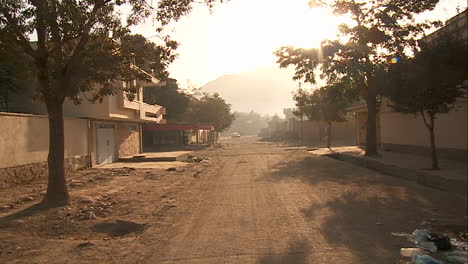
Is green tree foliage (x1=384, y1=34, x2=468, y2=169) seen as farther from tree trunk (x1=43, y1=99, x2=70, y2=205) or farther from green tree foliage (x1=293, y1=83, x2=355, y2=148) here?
tree trunk (x1=43, y1=99, x2=70, y2=205)

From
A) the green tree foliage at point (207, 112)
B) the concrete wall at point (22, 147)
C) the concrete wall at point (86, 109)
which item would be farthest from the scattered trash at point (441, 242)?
the green tree foliage at point (207, 112)

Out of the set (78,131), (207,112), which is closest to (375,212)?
(78,131)

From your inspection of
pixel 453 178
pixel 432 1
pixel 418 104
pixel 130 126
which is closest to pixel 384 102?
pixel 432 1

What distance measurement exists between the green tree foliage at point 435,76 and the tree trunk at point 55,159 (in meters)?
11.5

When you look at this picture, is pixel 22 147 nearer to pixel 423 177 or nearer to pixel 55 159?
pixel 55 159

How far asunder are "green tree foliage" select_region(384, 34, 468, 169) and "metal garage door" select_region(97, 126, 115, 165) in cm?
1659

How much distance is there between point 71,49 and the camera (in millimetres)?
10648

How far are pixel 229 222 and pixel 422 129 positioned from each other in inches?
649

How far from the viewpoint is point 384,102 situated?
27.4m

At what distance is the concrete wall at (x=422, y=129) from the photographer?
17.2 metres

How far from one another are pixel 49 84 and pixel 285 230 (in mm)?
6386

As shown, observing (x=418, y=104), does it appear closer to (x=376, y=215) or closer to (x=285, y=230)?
(x=376, y=215)

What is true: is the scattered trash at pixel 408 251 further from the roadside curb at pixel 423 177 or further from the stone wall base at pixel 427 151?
the stone wall base at pixel 427 151

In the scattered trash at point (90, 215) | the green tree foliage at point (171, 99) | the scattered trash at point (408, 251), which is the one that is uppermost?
the green tree foliage at point (171, 99)
